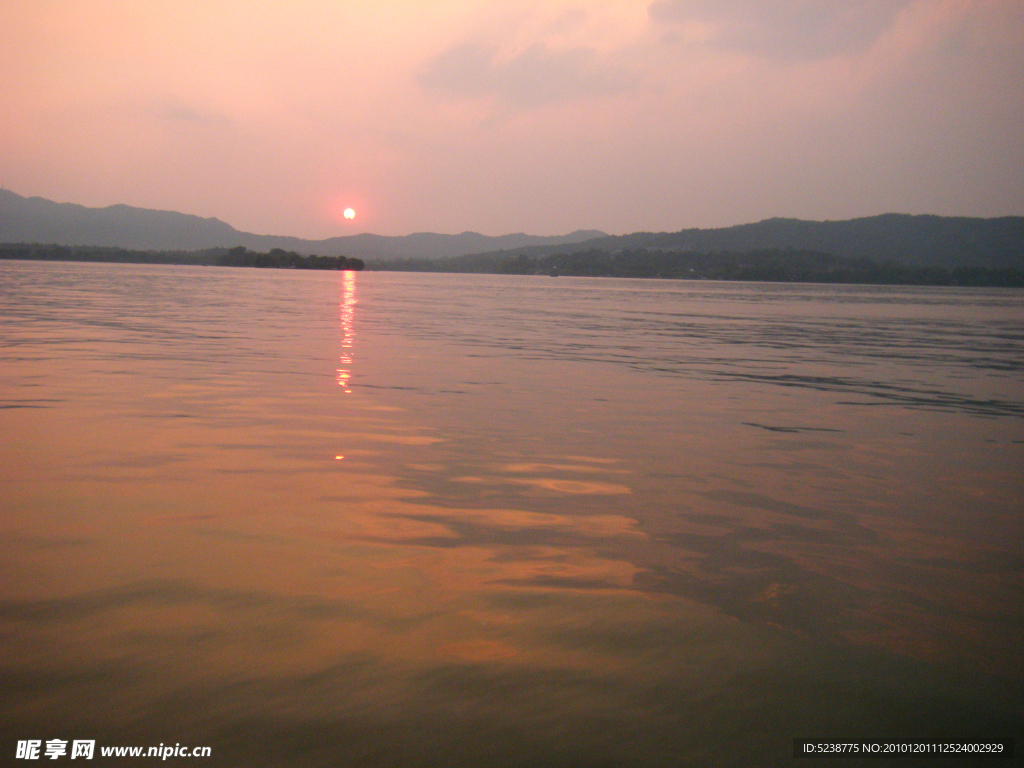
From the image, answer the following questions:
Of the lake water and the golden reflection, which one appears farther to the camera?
the golden reflection

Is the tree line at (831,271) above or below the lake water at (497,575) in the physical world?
above

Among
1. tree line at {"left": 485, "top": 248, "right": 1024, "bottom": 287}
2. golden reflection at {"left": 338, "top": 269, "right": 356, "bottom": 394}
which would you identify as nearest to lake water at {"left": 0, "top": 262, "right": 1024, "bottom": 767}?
golden reflection at {"left": 338, "top": 269, "right": 356, "bottom": 394}

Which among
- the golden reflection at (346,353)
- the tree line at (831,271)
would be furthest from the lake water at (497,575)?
the tree line at (831,271)

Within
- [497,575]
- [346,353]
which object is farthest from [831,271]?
[497,575]

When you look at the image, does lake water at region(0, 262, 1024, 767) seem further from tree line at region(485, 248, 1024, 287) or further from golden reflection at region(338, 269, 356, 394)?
tree line at region(485, 248, 1024, 287)

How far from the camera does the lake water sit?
13.8 feet

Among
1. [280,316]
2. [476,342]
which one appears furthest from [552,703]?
[280,316]

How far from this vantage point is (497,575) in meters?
6.02

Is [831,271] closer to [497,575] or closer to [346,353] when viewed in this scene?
[346,353]

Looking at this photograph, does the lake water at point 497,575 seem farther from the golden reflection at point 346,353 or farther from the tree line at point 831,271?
the tree line at point 831,271

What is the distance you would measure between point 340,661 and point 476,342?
20.6 meters

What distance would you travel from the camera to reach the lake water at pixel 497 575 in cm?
419

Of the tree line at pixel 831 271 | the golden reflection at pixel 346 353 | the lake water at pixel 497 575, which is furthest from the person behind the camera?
the tree line at pixel 831 271

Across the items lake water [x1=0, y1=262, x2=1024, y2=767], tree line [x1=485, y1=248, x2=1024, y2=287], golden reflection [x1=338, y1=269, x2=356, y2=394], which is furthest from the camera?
tree line [x1=485, y1=248, x2=1024, y2=287]
